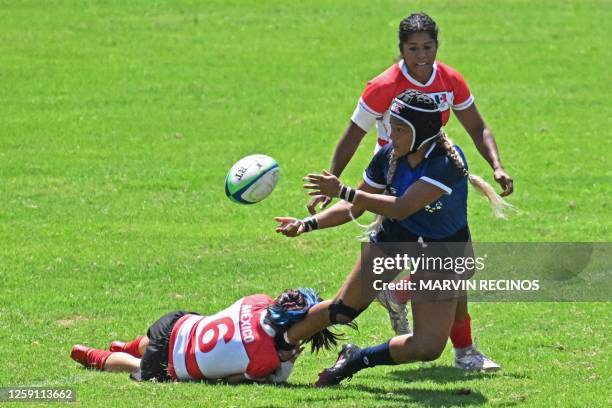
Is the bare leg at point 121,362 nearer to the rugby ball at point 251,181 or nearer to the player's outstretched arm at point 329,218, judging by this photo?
the rugby ball at point 251,181

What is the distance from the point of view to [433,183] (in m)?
8.16

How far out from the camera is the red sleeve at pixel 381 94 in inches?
380

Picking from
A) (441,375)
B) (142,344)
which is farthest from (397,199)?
(142,344)

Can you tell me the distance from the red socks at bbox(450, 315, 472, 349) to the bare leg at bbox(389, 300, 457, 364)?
0.79 metres

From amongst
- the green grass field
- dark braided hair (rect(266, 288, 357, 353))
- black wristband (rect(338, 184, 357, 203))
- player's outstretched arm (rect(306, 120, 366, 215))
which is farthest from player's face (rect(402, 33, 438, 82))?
the green grass field

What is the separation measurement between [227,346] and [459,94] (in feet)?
9.02

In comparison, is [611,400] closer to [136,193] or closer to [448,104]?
[448,104]

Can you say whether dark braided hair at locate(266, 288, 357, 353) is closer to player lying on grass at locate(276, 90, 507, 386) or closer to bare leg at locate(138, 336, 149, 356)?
player lying on grass at locate(276, 90, 507, 386)

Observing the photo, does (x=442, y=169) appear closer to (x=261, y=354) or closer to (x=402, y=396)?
(x=402, y=396)

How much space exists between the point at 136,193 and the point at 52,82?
5.96 meters

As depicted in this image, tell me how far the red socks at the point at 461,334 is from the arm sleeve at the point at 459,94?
5.53 feet

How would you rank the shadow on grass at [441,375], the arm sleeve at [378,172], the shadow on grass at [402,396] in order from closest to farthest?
1. the shadow on grass at [402,396]
2. the arm sleeve at [378,172]
3. the shadow on grass at [441,375]

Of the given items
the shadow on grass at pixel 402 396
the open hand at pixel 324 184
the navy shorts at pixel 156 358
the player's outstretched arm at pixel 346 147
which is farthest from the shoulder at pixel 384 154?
the navy shorts at pixel 156 358

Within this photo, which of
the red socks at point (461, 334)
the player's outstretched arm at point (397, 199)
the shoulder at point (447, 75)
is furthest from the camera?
the shoulder at point (447, 75)
